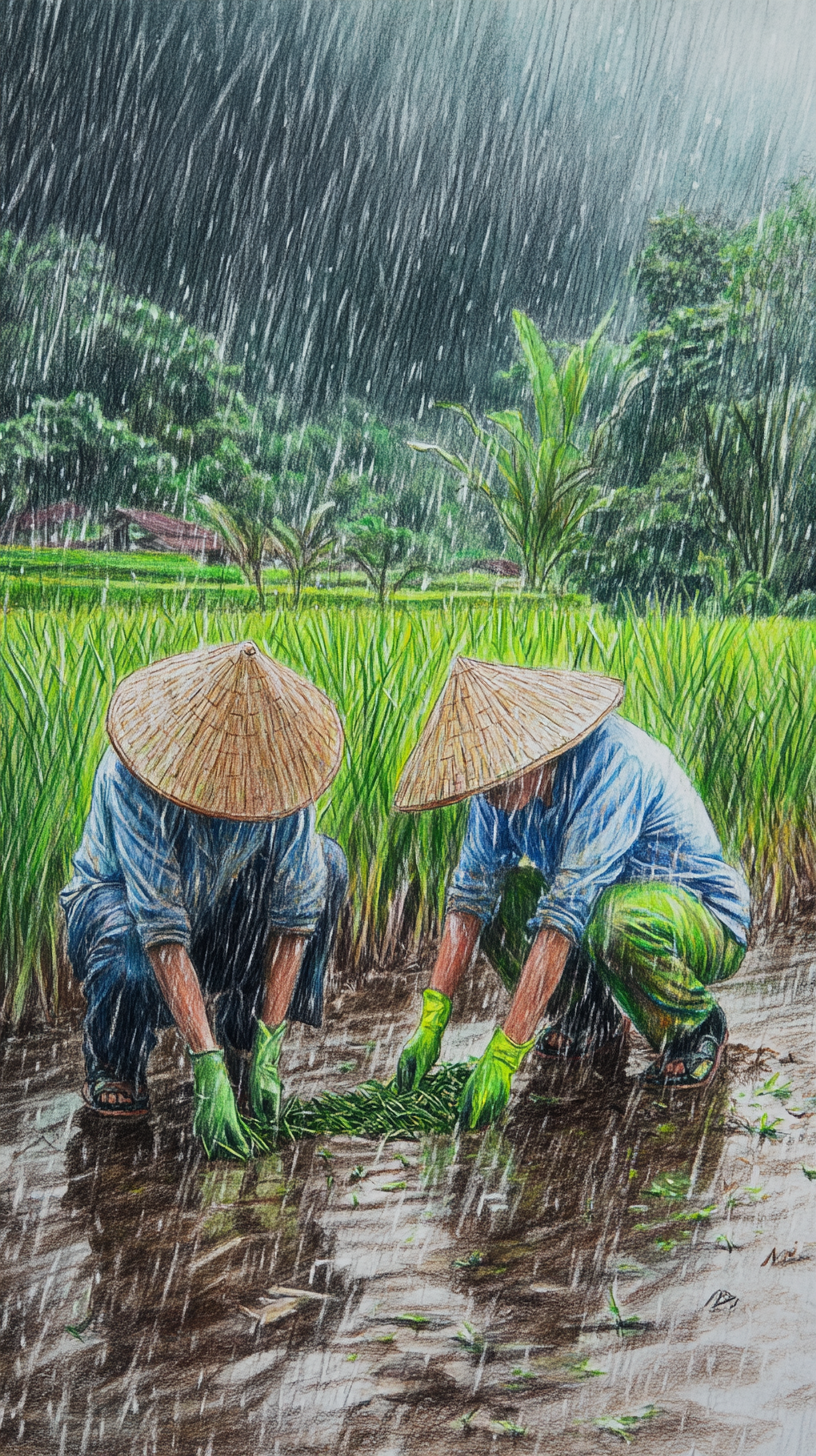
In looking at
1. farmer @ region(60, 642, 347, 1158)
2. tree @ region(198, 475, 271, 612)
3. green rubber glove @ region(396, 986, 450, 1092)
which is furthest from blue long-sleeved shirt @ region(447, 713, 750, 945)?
tree @ region(198, 475, 271, 612)

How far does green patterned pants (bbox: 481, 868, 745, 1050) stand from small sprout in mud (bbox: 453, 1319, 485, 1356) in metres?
0.74

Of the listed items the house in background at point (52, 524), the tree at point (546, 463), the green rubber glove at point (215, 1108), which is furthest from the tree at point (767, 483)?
the green rubber glove at point (215, 1108)

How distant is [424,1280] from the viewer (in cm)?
150

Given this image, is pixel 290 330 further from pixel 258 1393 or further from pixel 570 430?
pixel 258 1393

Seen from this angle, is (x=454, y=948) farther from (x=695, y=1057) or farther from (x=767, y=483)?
(x=767, y=483)

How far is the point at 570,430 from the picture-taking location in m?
11.4

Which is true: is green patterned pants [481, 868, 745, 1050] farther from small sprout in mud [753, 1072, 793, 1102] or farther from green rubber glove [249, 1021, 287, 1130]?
green rubber glove [249, 1021, 287, 1130]

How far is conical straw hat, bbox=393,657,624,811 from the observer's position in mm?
1816

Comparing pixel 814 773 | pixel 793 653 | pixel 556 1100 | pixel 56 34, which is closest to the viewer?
pixel 556 1100

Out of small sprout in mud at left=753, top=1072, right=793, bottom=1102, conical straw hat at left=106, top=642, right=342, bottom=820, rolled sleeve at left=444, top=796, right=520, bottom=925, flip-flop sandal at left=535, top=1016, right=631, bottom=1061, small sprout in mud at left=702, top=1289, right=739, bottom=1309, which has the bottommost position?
flip-flop sandal at left=535, top=1016, right=631, bottom=1061

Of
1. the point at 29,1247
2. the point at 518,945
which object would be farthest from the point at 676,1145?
the point at 29,1247

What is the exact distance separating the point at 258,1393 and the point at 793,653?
10.1ft

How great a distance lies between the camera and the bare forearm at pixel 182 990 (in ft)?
5.87

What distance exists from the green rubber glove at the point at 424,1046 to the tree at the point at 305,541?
10193 mm
